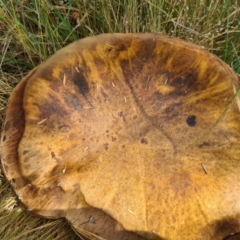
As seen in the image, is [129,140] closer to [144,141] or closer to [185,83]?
[144,141]

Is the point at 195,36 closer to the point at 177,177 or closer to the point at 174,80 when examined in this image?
the point at 174,80

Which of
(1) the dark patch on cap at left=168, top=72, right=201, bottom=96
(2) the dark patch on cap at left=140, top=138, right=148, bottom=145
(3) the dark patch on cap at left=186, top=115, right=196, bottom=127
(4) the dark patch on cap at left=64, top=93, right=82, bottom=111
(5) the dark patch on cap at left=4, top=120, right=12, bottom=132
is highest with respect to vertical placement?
(1) the dark patch on cap at left=168, top=72, right=201, bottom=96

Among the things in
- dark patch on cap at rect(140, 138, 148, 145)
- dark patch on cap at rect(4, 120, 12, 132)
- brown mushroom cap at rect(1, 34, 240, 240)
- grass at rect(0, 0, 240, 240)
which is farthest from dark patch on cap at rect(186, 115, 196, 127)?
dark patch on cap at rect(4, 120, 12, 132)

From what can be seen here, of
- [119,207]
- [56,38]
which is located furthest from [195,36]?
[119,207]

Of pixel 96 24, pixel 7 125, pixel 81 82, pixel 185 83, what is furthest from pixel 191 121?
pixel 96 24

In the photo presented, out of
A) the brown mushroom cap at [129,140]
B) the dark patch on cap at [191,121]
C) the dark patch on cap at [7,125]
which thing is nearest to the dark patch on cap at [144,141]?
the brown mushroom cap at [129,140]

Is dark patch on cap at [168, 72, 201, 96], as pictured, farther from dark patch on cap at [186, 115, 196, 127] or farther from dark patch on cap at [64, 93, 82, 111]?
dark patch on cap at [64, 93, 82, 111]
